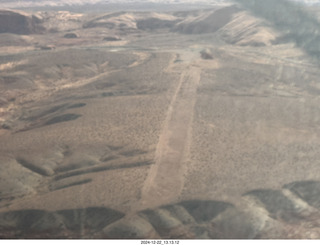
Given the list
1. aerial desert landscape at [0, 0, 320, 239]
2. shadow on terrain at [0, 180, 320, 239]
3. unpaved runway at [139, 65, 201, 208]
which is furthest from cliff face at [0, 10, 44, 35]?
shadow on terrain at [0, 180, 320, 239]

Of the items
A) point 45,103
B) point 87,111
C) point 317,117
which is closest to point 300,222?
point 317,117

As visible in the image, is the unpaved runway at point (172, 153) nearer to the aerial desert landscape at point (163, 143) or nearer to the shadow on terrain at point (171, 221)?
the aerial desert landscape at point (163, 143)

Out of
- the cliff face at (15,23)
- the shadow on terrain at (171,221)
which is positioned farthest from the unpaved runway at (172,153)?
the cliff face at (15,23)

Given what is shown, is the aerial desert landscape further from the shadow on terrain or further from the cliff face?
the cliff face

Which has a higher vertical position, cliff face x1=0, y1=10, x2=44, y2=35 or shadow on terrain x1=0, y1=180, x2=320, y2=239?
cliff face x1=0, y1=10, x2=44, y2=35

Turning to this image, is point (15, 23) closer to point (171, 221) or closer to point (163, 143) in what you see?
point (163, 143)

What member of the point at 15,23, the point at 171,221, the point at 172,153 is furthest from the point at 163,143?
the point at 15,23
